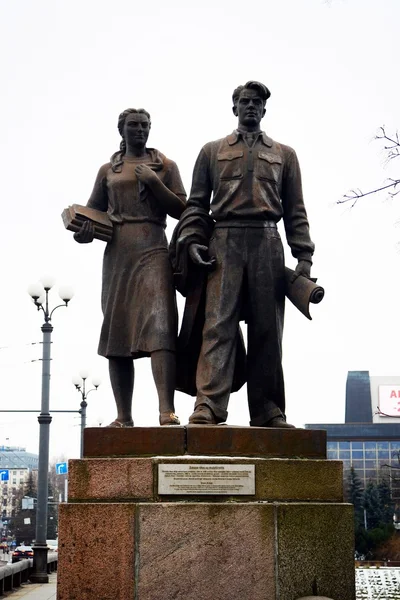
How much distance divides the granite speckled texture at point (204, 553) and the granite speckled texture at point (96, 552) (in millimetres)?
104

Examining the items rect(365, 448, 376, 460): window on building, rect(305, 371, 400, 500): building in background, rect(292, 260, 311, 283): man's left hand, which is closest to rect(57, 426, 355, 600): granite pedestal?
rect(292, 260, 311, 283): man's left hand

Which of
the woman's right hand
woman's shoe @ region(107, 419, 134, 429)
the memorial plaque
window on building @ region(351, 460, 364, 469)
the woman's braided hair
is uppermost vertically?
window on building @ region(351, 460, 364, 469)

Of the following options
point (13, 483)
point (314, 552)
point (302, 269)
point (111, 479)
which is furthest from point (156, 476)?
point (13, 483)

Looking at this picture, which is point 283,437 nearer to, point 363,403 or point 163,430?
point 163,430

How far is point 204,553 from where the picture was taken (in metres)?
8.20

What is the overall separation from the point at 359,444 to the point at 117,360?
90.3m

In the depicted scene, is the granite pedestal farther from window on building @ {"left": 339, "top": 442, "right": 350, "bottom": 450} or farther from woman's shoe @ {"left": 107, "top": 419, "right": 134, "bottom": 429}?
window on building @ {"left": 339, "top": 442, "right": 350, "bottom": 450}

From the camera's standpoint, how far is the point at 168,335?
926cm

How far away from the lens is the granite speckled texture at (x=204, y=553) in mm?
8156

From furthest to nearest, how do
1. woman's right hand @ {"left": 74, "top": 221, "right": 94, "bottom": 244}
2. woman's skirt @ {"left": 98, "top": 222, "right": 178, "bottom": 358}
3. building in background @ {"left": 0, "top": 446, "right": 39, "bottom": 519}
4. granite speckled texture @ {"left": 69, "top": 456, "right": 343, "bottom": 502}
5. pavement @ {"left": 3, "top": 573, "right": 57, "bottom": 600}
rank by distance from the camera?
building in background @ {"left": 0, "top": 446, "right": 39, "bottom": 519}
pavement @ {"left": 3, "top": 573, "right": 57, "bottom": 600}
woman's right hand @ {"left": 74, "top": 221, "right": 94, "bottom": 244}
woman's skirt @ {"left": 98, "top": 222, "right": 178, "bottom": 358}
granite speckled texture @ {"left": 69, "top": 456, "right": 343, "bottom": 502}

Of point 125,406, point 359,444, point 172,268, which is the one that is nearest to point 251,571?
point 125,406

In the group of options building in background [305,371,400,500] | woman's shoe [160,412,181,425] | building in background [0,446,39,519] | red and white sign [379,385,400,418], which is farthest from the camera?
building in background [0,446,39,519]

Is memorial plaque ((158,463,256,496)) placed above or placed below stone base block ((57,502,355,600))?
above

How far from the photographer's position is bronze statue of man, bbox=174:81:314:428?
9227 millimetres
